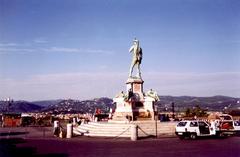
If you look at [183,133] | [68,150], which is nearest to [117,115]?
[183,133]

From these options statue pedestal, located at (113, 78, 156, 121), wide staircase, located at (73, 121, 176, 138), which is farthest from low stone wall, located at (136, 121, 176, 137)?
statue pedestal, located at (113, 78, 156, 121)

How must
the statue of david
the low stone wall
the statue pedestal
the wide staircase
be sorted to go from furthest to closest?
the statue of david, the statue pedestal, the low stone wall, the wide staircase

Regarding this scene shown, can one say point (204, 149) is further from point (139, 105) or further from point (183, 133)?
point (139, 105)

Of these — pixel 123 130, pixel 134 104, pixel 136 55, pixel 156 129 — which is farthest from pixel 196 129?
pixel 136 55

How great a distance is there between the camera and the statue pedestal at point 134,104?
33.5m

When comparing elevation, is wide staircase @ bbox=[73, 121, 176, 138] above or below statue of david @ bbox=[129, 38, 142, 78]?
below

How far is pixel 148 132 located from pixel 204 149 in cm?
894

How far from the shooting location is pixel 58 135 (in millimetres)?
28406

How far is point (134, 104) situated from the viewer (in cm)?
3403

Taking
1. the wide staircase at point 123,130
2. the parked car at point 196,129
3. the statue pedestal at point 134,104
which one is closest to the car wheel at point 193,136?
the parked car at point 196,129

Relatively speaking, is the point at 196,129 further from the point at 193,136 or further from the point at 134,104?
the point at 134,104

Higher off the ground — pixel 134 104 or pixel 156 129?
pixel 134 104

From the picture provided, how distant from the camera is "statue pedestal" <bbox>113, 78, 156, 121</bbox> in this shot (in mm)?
33531

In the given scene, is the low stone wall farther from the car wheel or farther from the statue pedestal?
the statue pedestal
